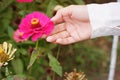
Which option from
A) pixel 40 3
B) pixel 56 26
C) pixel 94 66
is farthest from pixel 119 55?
pixel 56 26

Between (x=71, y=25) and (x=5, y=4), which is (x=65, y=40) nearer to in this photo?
(x=71, y=25)

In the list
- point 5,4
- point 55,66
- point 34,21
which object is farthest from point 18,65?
point 34,21

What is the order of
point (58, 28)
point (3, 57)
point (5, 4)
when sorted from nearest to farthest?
point (3, 57)
point (58, 28)
point (5, 4)

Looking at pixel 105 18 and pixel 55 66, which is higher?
pixel 105 18

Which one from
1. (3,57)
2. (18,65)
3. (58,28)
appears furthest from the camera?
(18,65)

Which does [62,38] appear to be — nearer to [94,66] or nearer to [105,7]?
[105,7]

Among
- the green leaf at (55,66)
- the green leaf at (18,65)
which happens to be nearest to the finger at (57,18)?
the green leaf at (55,66)
